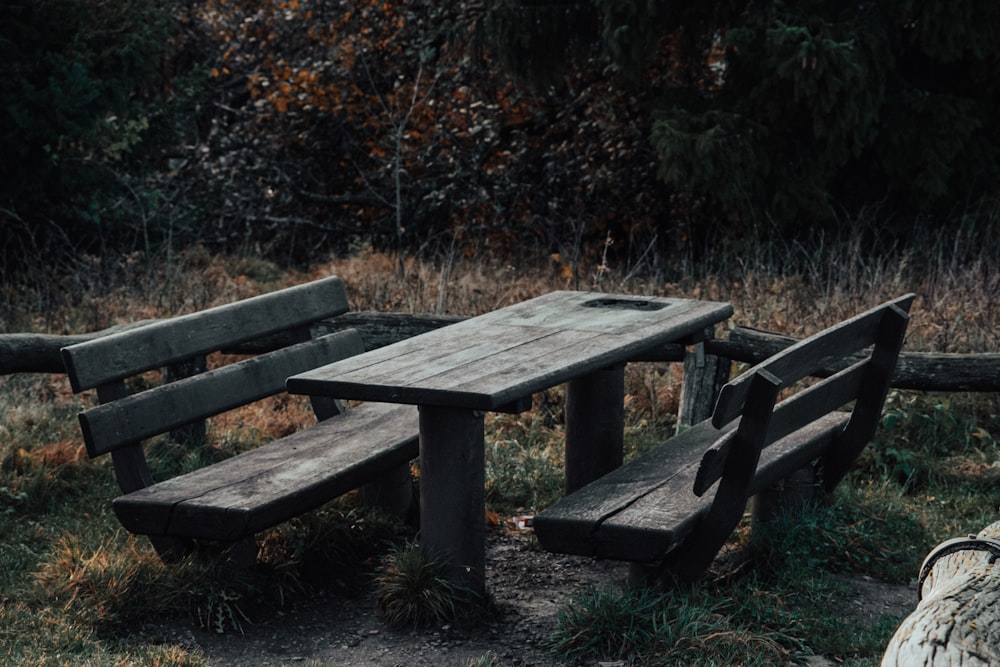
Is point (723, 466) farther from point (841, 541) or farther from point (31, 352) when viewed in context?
point (31, 352)

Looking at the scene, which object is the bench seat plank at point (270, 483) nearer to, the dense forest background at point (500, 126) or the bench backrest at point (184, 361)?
the bench backrest at point (184, 361)

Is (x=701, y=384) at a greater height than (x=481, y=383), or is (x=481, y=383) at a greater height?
(x=481, y=383)

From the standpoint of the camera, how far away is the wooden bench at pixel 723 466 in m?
3.53

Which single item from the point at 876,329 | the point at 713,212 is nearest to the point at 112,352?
the point at 876,329

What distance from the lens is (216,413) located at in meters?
4.44

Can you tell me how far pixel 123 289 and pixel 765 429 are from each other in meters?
6.01

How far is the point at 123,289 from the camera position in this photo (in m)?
8.41

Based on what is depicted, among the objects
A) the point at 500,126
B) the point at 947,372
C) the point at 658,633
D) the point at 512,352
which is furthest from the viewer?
the point at 500,126

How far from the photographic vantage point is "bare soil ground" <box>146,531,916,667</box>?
376 cm

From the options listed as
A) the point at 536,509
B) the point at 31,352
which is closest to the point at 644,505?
the point at 536,509

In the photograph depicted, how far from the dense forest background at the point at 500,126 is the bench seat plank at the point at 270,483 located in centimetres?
449

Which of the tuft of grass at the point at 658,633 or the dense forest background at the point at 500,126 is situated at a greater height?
the dense forest background at the point at 500,126

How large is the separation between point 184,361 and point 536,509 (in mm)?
1683

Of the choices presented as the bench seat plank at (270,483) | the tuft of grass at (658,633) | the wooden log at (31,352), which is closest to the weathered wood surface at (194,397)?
the bench seat plank at (270,483)
